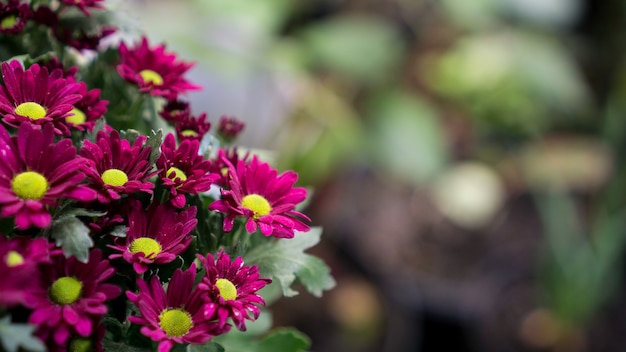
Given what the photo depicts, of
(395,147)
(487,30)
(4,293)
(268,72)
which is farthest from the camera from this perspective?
(487,30)

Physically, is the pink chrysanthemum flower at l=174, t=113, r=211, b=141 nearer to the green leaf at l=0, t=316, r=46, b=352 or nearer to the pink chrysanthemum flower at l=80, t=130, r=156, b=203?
the pink chrysanthemum flower at l=80, t=130, r=156, b=203

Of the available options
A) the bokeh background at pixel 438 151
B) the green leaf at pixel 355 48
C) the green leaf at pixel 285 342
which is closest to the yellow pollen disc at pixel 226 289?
the green leaf at pixel 285 342

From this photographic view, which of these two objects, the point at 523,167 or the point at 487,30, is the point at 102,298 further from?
the point at 487,30

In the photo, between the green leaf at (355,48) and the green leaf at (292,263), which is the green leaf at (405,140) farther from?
the green leaf at (292,263)

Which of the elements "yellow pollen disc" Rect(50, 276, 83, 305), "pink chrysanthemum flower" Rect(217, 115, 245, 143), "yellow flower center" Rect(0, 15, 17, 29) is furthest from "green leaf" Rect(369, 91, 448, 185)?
"yellow pollen disc" Rect(50, 276, 83, 305)

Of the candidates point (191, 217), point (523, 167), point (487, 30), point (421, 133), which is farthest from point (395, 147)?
point (191, 217)

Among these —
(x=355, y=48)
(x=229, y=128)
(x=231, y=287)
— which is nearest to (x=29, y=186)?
(x=231, y=287)

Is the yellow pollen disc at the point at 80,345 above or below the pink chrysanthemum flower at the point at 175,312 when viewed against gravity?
below
